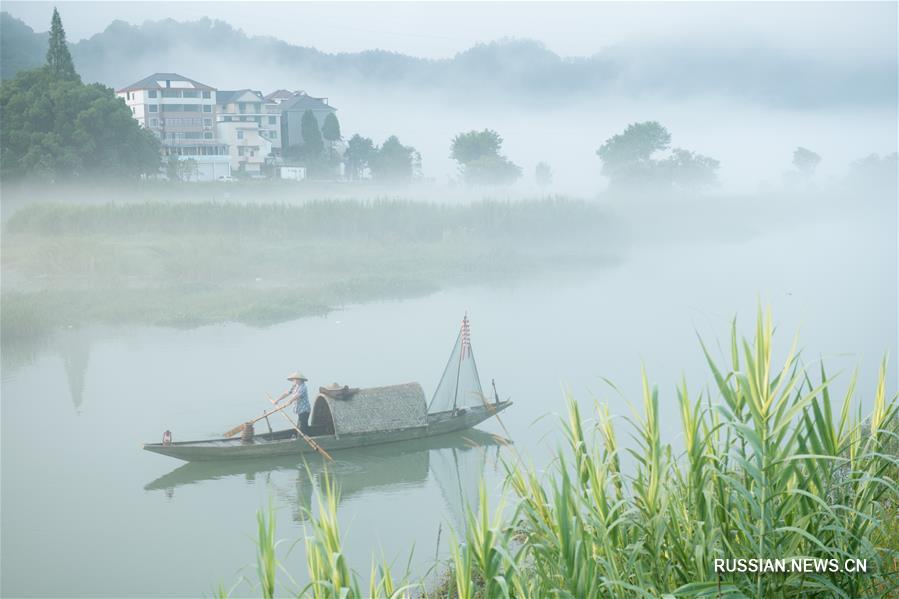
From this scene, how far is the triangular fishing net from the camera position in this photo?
9.66m

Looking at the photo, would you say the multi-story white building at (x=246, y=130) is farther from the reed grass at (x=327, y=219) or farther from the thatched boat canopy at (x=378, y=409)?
the thatched boat canopy at (x=378, y=409)

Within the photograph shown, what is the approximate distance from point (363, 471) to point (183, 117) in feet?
73.1

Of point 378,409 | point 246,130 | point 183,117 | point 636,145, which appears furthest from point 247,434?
point 636,145

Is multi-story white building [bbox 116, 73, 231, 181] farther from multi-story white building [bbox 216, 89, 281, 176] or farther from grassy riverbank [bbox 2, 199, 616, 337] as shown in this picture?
grassy riverbank [bbox 2, 199, 616, 337]

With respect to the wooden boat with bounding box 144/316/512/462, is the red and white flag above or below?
above

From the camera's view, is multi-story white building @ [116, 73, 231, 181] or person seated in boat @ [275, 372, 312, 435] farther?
multi-story white building @ [116, 73, 231, 181]

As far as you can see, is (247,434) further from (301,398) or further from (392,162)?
(392,162)

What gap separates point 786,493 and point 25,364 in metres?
12.7

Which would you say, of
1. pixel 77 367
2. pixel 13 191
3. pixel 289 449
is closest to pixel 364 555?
pixel 289 449

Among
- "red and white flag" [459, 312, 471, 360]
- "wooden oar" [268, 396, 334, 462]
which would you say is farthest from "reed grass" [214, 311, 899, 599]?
"red and white flag" [459, 312, 471, 360]

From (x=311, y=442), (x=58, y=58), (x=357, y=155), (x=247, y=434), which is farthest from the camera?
(x=357, y=155)

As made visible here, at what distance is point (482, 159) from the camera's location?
119 ft

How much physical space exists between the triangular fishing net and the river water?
0.43 metres

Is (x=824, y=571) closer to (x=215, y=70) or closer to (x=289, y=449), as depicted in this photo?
(x=289, y=449)
